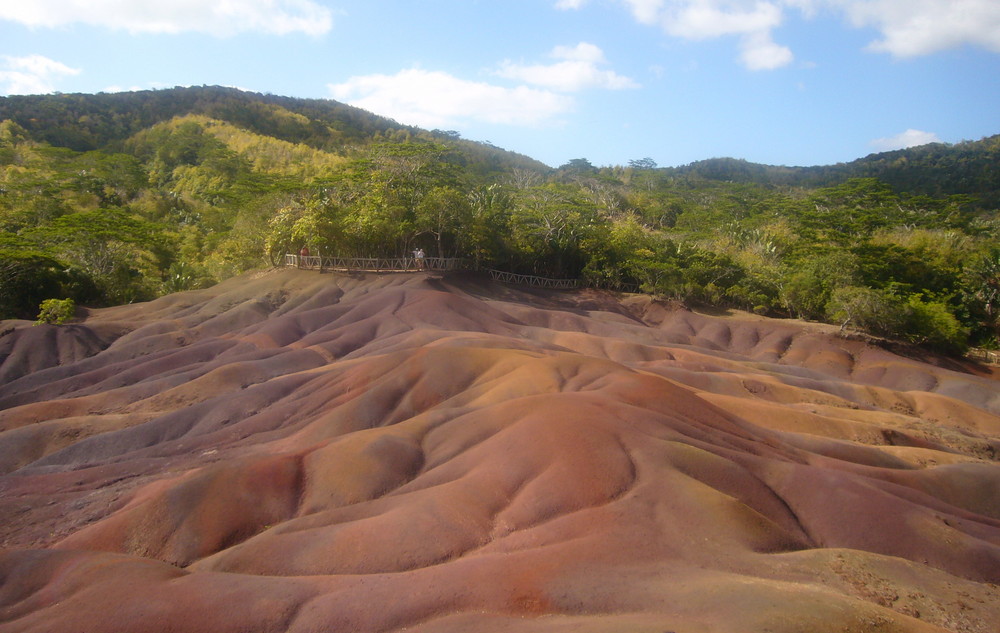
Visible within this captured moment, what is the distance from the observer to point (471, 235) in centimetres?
5650

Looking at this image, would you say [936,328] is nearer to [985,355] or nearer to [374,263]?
[985,355]

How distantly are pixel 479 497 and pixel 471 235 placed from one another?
4158 centimetres

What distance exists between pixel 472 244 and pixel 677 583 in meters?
47.0

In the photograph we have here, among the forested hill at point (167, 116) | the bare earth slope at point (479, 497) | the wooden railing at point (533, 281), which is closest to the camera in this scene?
the bare earth slope at point (479, 497)

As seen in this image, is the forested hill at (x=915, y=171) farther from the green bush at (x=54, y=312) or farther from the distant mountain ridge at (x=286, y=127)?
the green bush at (x=54, y=312)

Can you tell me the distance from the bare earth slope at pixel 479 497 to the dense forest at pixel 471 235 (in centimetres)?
1705

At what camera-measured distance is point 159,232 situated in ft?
195

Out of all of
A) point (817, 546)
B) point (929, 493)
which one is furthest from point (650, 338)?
point (817, 546)

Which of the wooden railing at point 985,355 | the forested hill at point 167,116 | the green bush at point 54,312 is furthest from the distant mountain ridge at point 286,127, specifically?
the green bush at point 54,312

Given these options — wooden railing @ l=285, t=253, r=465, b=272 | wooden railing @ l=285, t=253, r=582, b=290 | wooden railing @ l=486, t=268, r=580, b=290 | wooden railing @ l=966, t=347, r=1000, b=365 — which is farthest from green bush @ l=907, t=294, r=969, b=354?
wooden railing @ l=285, t=253, r=465, b=272

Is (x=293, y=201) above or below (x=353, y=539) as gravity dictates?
above

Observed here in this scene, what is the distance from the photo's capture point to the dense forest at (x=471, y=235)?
167 feet

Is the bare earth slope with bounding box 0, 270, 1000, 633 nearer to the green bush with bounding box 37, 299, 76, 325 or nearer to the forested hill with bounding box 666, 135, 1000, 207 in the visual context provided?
the green bush with bounding box 37, 299, 76, 325

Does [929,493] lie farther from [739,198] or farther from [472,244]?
[739,198]
